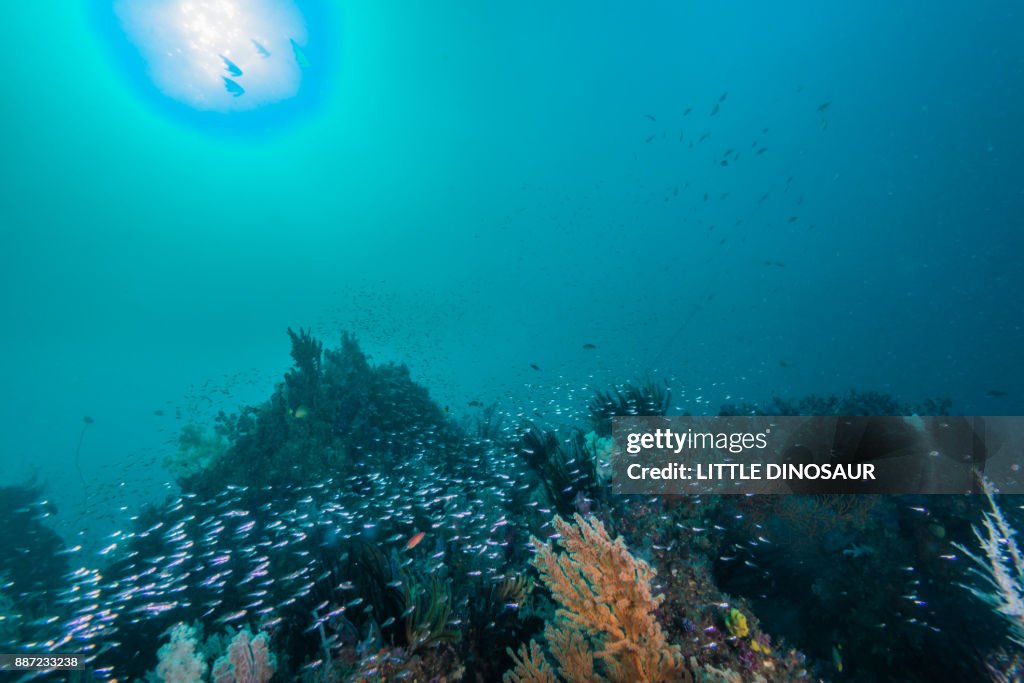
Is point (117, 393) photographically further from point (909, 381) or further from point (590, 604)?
point (909, 381)

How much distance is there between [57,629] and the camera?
8.41 metres

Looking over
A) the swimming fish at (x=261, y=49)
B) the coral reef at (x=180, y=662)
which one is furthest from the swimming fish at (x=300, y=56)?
the coral reef at (x=180, y=662)

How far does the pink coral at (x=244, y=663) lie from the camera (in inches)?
161

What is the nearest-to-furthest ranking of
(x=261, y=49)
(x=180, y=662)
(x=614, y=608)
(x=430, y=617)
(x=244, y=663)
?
(x=614, y=608) → (x=244, y=663) → (x=180, y=662) → (x=430, y=617) → (x=261, y=49)

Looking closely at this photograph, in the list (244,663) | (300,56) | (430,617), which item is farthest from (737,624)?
(300,56)

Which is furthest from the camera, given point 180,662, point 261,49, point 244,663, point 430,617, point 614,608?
point 261,49

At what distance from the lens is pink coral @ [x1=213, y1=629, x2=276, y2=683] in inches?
161

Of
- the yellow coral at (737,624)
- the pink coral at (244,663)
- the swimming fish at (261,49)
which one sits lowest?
the yellow coral at (737,624)

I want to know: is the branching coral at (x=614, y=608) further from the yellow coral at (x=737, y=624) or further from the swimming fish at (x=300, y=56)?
the swimming fish at (x=300, y=56)

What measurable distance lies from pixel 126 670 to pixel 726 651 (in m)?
9.39

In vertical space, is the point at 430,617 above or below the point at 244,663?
above

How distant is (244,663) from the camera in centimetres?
412

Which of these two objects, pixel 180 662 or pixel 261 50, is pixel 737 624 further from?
pixel 261 50

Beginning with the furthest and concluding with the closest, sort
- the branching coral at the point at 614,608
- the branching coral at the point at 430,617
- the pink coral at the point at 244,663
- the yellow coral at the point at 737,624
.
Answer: the branching coral at the point at 430,617, the yellow coral at the point at 737,624, the pink coral at the point at 244,663, the branching coral at the point at 614,608
